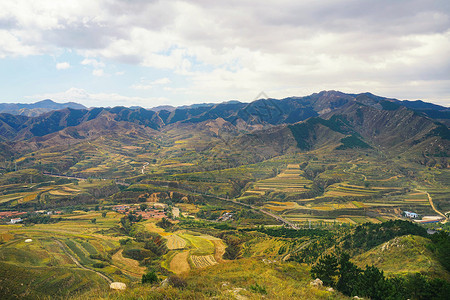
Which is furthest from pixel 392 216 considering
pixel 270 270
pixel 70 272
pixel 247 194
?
pixel 70 272

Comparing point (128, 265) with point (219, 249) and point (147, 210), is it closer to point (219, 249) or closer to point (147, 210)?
point (219, 249)

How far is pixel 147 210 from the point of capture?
140m

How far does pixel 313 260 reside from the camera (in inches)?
2255

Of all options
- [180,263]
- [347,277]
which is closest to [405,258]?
[347,277]

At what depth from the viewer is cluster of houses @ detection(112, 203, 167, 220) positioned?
425 feet

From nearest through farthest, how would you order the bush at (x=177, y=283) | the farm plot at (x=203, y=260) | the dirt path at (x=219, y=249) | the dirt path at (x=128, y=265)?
the bush at (x=177, y=283), the dirt path at (x=128, y=265), the farm plot at (x=203, y=260), the dirt path at (x=219, y=249)

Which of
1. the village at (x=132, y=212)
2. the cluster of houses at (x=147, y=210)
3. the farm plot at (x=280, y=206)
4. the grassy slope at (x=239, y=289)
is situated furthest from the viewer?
the farm plot at (x=280, y=206)

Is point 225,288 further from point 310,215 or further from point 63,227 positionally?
point 310,215

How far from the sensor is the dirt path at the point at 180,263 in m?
62.4

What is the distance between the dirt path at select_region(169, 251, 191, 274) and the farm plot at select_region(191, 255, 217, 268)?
2066mm

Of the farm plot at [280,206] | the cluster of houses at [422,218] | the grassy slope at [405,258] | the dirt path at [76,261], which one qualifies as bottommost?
the farm plot at [280,206]

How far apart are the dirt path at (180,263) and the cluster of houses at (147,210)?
58.9 metres

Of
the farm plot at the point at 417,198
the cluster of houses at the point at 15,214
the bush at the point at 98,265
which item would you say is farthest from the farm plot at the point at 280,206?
the cluster of houses at the point at 15,214

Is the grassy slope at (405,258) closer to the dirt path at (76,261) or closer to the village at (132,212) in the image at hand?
the dirt path at (76,261)
